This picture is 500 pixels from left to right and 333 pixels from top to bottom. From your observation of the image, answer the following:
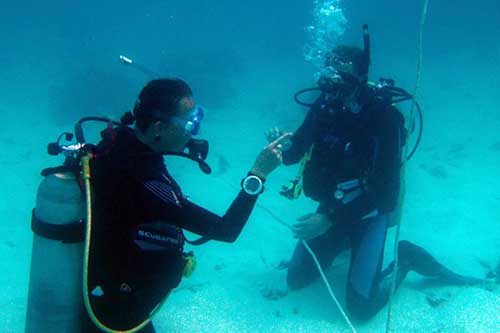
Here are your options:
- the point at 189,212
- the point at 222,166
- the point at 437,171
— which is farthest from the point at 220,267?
the point at 437,171

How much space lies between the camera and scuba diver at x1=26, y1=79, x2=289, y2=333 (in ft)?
7.20

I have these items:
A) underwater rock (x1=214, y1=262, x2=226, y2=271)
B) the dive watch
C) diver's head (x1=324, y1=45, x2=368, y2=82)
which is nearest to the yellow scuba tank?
the dive watch

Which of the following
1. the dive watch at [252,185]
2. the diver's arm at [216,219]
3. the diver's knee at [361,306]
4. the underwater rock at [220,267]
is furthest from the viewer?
the underwater rock at [220,267]

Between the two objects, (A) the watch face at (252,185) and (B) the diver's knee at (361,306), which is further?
(B) the diver's knee at (361,306)

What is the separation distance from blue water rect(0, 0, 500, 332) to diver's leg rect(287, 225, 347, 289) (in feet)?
0.69

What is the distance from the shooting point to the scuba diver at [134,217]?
219cm

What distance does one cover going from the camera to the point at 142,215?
2246 millimetres

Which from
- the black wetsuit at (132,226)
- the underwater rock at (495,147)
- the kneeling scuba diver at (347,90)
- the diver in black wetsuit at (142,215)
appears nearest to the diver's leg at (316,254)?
the kneeling scuba diver at (347,90)

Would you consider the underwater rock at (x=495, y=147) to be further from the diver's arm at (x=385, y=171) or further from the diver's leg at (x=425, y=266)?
the diver's arm at (x=385, y=171)

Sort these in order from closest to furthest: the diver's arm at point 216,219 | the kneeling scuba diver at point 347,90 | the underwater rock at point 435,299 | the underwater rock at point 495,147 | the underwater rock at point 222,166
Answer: the diver's arm at point 216,219 → the kneeling scuba diver at point 347,90 → the underwater rock at point 435,299 → the underwater rock at point 222,166 → the underwater rock at point 495,147

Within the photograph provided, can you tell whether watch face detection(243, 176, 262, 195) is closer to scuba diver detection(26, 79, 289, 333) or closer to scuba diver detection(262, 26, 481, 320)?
scuba diver detection(26, 79, 289, 333)

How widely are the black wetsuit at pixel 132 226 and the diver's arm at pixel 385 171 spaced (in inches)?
108

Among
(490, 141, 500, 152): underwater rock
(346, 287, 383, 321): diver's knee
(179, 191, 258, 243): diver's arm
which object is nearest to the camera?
(179, 191, 258, 243): diver's arm

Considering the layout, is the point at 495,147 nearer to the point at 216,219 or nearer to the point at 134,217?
the point at 216,219
